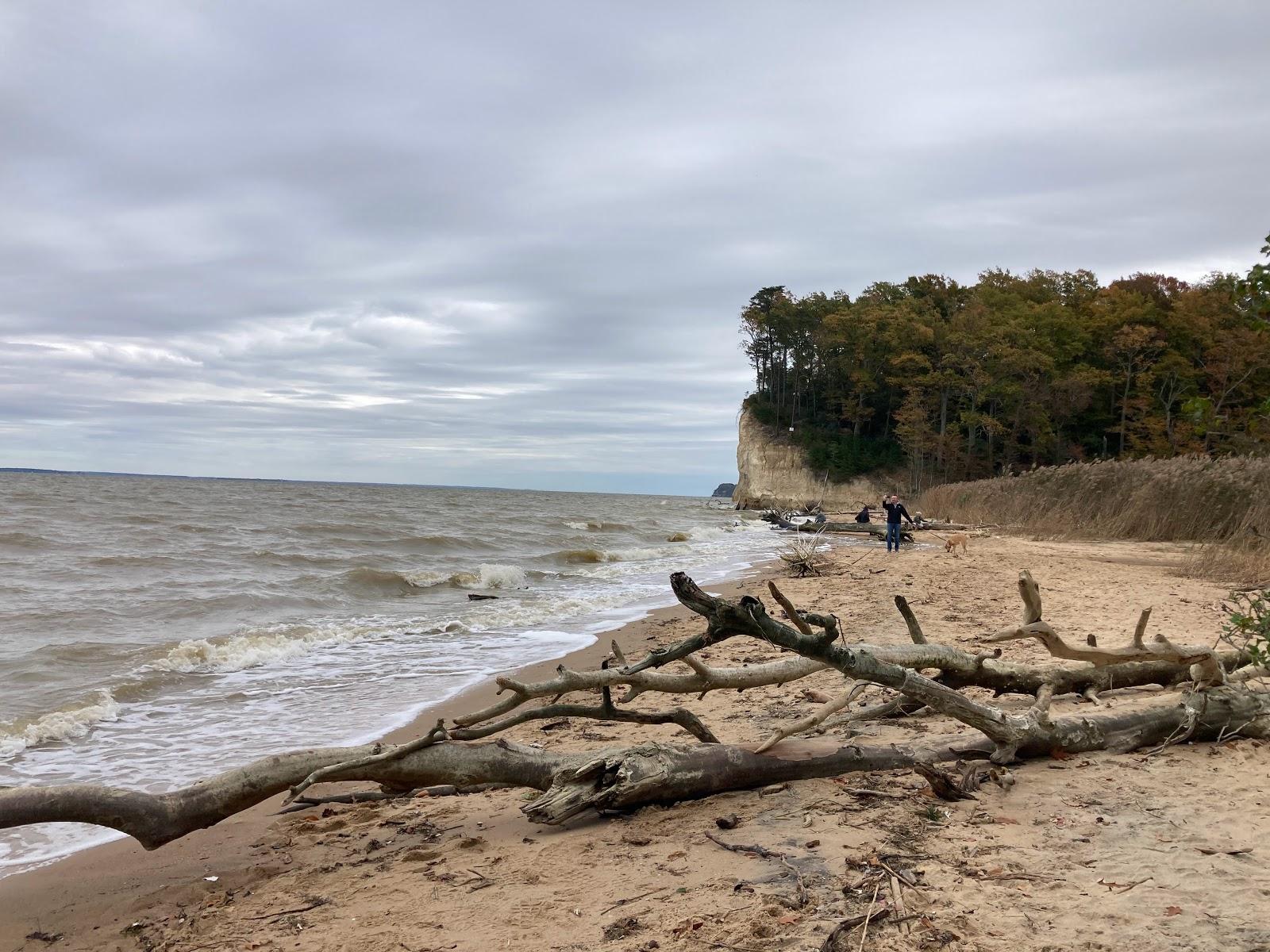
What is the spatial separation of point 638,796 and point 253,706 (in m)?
4.63

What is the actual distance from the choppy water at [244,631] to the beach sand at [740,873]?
45.4 inches

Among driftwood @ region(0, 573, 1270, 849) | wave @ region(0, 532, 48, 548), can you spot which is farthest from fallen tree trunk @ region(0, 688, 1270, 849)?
wave @ region(0, 532, 48, 548)

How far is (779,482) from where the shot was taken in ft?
202

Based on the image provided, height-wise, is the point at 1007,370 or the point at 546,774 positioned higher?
the point at 1007,370

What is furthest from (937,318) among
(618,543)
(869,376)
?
(618,543)

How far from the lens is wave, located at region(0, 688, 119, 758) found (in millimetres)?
5785

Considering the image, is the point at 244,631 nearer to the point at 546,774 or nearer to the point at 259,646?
the point at 259,646

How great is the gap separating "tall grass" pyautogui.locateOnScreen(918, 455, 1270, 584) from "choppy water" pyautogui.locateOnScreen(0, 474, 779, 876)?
800cm

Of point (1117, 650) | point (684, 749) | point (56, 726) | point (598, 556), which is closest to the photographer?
point (684, 749)

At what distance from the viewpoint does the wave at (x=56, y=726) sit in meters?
5.79

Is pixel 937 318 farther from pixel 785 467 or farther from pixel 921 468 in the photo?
pixel 785 467

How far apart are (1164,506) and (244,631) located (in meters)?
17.7

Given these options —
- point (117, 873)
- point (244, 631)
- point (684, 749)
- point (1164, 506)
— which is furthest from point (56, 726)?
point (1164, 506)

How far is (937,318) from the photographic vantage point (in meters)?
55.3
